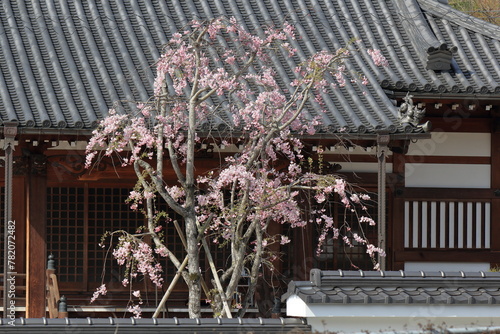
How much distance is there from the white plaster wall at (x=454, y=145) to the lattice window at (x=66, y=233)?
4915 millimetres

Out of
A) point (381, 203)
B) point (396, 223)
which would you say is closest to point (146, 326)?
point (381, 203)

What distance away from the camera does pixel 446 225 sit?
15.2 metres

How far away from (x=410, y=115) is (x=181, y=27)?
4057mm

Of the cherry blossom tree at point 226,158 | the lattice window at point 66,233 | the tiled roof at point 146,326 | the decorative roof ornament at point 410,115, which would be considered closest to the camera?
the tiled roof at point 146,326

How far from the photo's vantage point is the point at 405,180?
1528 centimetres

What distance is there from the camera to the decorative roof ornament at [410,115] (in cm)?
1339

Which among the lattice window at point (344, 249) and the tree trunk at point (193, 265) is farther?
the lattice window at point (344, 249)

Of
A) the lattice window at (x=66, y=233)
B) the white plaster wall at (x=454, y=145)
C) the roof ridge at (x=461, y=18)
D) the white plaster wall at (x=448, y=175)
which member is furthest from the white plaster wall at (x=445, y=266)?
the lattice window at (x=66, y=233)

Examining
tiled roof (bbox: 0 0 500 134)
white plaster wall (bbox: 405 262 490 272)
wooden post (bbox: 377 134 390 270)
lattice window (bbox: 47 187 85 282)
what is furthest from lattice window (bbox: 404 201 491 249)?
lattice window (bbox: 47 187 85 282)

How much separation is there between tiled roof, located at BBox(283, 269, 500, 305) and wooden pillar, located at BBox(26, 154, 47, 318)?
567cm

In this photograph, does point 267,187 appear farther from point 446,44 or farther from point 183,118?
point 446,44

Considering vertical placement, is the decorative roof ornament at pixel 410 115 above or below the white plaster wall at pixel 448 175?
above

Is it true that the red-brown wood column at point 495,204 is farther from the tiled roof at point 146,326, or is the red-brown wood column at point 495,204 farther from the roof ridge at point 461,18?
the tiled roof at point 146,326

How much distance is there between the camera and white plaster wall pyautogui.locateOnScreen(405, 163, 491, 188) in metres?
15.3
